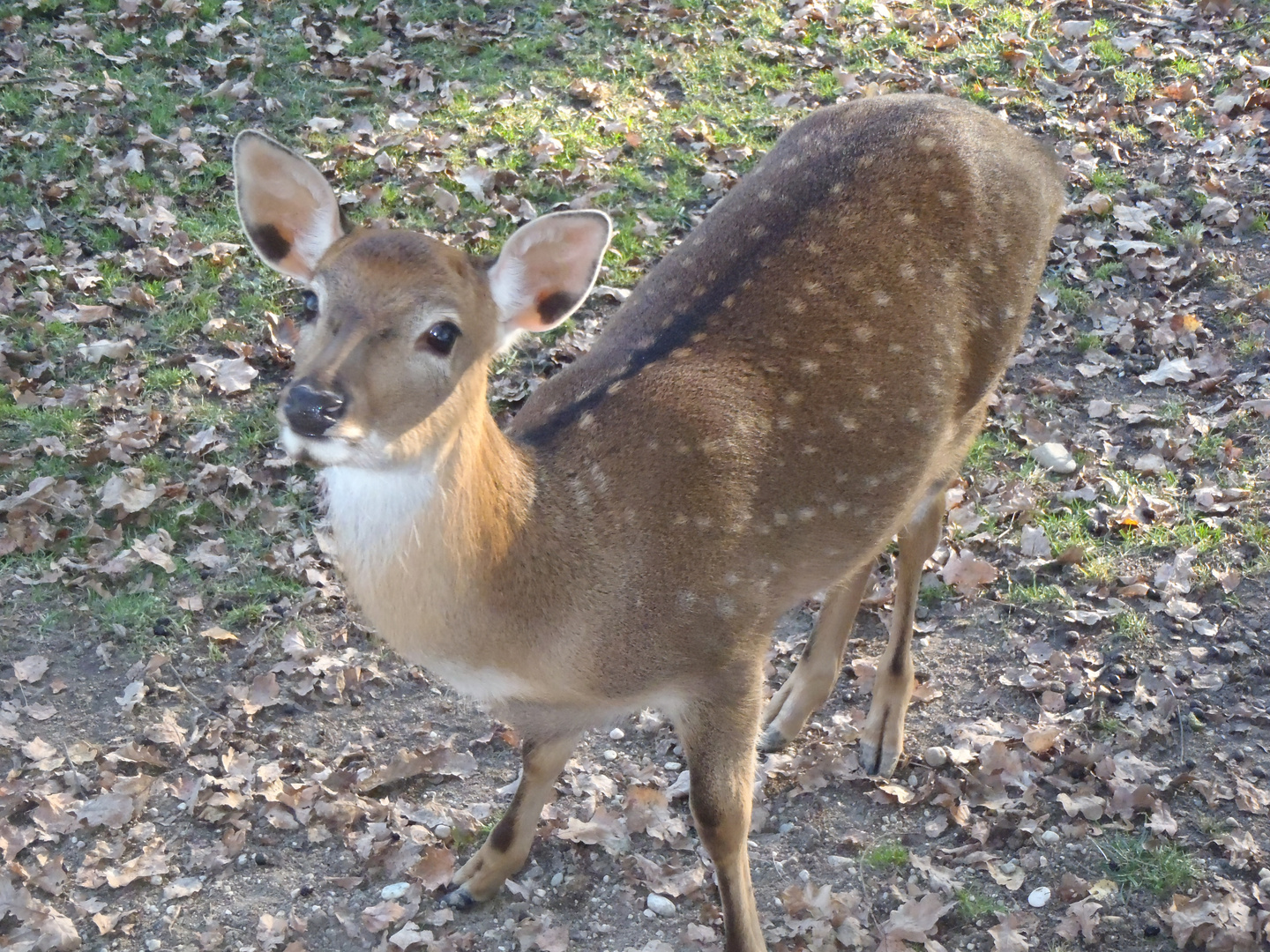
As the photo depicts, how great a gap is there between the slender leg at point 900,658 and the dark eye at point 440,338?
2.22 m

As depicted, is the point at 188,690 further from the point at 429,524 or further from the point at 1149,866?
the point at 1149,866

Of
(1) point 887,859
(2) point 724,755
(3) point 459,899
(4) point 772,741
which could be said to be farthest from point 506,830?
(1) point 887,859

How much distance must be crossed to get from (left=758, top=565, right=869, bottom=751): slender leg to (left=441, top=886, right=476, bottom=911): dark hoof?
1300 millimetres

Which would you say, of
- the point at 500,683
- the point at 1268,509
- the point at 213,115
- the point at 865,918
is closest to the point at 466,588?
the point at 500,683

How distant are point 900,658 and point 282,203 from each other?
2870 mm

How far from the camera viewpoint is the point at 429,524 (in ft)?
11.0

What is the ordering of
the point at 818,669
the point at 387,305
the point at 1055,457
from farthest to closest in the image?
the point at 1055,457, the point at 818,669, the point at 387,305

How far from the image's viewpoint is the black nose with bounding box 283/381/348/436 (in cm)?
297

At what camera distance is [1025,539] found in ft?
19.3

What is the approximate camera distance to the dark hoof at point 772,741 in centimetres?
505

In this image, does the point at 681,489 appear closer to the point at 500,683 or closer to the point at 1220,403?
the point at 500,683

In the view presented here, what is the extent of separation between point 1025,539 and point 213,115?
5954mm

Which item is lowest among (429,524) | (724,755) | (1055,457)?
(1055,457)

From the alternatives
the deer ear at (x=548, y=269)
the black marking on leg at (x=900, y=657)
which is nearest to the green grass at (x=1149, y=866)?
the black marking on leg at (x=900, y=657)
